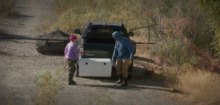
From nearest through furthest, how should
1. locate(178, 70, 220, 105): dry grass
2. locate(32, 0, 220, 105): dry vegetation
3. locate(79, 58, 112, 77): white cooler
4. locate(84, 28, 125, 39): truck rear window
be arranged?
1. locate(178, 70, 220, 105): dry grass
2. locate(32, 0, 220, 105): dry vegetation
3. locate(79, 58, 112, 77): white cooler
4. locate(84, 28, 125, 39): truck rear window

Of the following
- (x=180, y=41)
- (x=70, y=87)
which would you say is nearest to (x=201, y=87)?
(x=180, y=41)

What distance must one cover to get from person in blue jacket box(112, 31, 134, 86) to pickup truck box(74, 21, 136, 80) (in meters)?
0.29

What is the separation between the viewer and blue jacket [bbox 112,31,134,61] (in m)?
8.49

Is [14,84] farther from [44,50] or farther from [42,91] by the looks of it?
[44,50]

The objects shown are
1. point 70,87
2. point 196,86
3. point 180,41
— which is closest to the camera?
point 196,86

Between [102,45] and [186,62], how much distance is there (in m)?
2.87

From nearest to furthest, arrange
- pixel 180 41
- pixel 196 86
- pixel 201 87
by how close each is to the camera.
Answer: pixel 201 87 → pixel 196 86 → pixel 180 41

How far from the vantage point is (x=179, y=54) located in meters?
10.2

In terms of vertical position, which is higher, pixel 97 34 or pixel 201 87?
pixel 97 34

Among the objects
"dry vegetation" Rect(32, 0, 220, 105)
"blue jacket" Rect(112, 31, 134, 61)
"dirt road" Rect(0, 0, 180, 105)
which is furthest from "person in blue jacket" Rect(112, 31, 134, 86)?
"dry vegetation" Rect(32, 0, 220, 105)

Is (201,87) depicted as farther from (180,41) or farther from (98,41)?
(98,41)

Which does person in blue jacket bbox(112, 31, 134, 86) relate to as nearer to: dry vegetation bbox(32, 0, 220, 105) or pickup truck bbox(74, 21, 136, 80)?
pickup truck bbox(74, 21, 136, 80)

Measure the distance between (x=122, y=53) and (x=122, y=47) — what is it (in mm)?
180

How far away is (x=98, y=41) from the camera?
10305 millimetres
